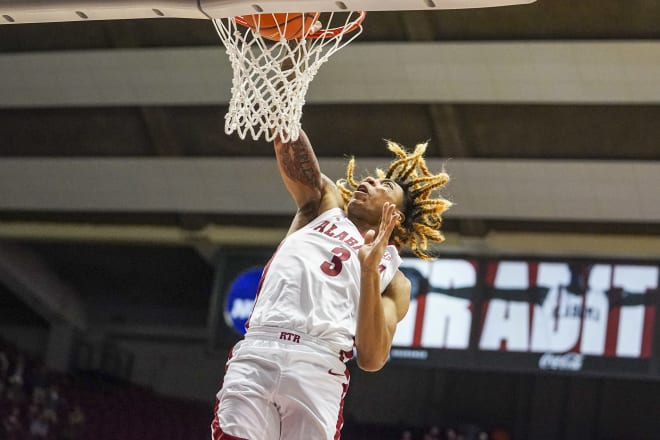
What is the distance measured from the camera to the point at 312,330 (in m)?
4.04

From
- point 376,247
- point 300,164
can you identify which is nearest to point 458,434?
point 300,164

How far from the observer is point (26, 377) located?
15211 mm

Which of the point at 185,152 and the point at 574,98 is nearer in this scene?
the point at 574,98

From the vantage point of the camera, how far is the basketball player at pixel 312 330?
12.9 ft

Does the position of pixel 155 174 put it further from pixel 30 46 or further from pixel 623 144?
pixel 623 144

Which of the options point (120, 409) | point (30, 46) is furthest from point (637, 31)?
point (120, 409)

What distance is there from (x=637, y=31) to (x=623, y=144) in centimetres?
162

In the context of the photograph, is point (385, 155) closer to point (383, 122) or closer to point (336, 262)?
point (383, 122)

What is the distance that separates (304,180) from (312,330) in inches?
31.7

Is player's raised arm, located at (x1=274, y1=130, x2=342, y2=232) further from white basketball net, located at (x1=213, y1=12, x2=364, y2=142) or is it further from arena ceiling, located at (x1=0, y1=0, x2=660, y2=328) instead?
arena ceiling, located at (x1=0, y1=0, x2=660, y2=328)

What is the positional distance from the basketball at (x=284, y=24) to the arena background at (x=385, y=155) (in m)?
7.75

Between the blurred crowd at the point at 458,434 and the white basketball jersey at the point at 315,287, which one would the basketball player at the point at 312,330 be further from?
the blurred crowd at the point at 458,434

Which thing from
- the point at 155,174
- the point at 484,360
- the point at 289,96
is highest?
the point at 155,174

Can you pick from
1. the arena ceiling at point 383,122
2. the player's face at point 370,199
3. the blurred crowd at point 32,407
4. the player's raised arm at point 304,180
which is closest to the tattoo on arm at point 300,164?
the player's raised arm at point 304,180
